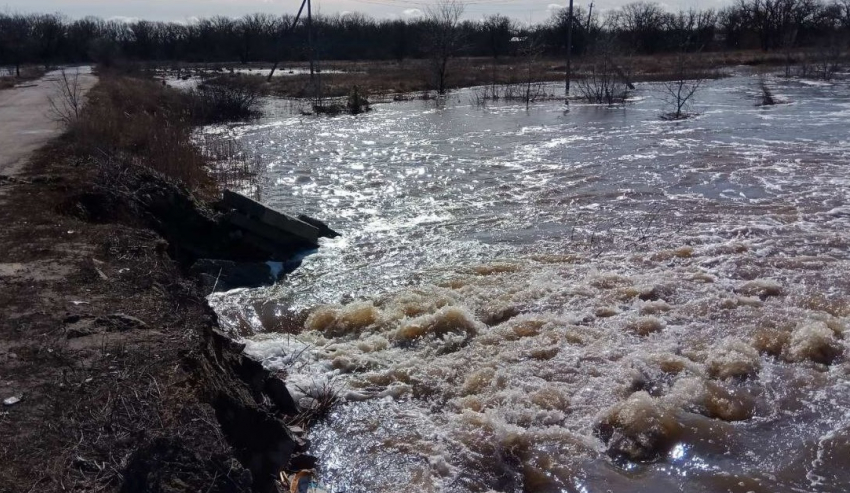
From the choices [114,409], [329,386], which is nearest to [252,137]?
[329,386]

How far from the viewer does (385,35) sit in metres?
86.3

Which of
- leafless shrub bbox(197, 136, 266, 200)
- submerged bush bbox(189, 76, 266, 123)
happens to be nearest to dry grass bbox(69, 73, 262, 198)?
leafless shrub bbox(197, 136, 266, 200)

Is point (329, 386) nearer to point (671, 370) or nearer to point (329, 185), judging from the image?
point (671, 370)

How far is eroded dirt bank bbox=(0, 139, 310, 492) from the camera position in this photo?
4.32 meters

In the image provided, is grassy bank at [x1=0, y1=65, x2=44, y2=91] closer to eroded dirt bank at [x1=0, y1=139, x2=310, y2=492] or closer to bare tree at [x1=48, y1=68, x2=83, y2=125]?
bare tree at [x1=48, y1=68, x2=83, y2=125]

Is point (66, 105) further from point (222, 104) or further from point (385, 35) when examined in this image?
point (385, 35)

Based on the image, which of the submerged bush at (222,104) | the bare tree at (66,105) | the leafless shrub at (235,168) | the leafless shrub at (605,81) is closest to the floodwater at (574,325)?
the leafless shrub at (235,168)

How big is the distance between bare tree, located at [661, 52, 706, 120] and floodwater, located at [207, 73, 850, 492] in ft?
32.3

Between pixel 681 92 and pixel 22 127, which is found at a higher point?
pixel 681 92

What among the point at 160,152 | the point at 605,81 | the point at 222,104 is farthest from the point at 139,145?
the point at 605,81

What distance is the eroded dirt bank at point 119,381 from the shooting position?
4316 mm

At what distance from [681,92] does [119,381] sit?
3636cm

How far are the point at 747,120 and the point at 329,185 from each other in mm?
16166

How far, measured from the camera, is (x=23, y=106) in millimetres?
25516
